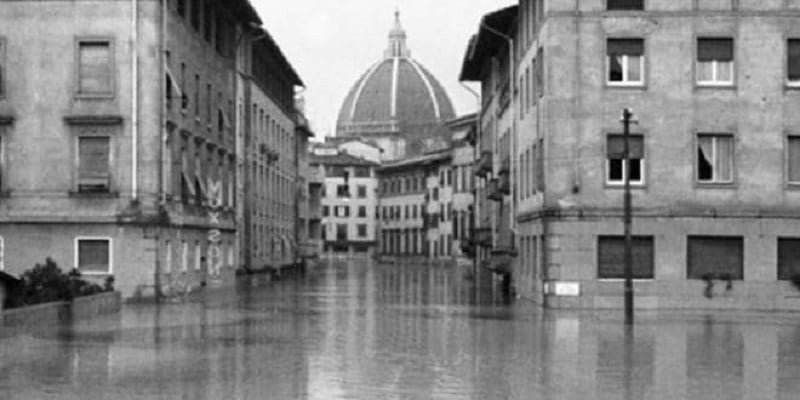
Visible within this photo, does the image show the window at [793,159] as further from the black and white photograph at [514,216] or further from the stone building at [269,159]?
the stone building at [269,159]

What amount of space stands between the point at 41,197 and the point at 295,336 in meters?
17.5

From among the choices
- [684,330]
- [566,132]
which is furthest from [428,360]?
[566,132]

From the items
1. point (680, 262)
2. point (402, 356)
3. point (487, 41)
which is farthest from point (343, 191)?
point (402, 356)

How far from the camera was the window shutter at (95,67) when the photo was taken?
4544 centimetres

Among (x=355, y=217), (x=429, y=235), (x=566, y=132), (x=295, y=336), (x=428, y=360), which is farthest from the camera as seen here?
(x=355, y=217)

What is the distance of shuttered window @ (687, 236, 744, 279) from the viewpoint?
139ft

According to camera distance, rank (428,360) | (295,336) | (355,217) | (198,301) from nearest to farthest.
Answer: (428,360) < (295,336) < (198,301) < (355,217)

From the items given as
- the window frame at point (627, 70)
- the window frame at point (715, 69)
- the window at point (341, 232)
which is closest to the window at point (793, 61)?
the window frame at point (715, 69)

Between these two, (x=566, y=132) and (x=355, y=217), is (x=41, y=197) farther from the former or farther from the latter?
(x=355, y=217)

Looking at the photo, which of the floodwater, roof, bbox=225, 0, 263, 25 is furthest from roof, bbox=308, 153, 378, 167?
the floodwater

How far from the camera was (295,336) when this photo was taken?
3092cm

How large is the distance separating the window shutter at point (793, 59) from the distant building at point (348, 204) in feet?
468

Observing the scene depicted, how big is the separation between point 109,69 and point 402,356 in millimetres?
23581

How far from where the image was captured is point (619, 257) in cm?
4275
